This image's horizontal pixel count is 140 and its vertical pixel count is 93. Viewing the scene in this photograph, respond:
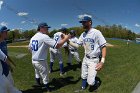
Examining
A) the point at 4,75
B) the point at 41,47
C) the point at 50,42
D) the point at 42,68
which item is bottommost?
the point at 42,68

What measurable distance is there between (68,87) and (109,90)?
2.23 m

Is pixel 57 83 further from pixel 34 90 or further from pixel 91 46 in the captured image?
pixel 91 46

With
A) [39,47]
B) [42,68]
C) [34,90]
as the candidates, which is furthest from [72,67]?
[39,47]

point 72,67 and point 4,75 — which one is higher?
point 4,75

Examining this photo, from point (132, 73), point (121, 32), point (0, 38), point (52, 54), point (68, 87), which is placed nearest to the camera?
point (0, 38)

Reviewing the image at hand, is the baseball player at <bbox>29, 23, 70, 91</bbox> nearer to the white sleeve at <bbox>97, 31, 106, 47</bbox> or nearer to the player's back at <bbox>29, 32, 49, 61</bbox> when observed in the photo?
the player's back at <bbox>29, 32, 49, 61</bbox>

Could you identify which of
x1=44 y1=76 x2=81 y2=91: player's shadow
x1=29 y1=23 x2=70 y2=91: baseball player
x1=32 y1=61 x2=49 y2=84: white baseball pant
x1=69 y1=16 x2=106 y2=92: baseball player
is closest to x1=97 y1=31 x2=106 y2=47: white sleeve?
x1=69 y1=16 x2=106 y2=92: baseball player

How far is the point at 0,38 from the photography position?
895 centimetres

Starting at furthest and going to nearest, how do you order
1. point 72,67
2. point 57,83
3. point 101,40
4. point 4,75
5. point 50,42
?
point 72,67, point 57,83, point 50,42, point 101,40, point 4,75

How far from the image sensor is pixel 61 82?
42.8ft

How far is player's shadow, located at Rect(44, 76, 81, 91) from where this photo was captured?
1234cm

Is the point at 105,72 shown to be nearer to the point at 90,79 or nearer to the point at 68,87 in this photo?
the point at 68,87

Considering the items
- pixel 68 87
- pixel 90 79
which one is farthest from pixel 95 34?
pixel 68 87

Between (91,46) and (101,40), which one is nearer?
(101,40)
